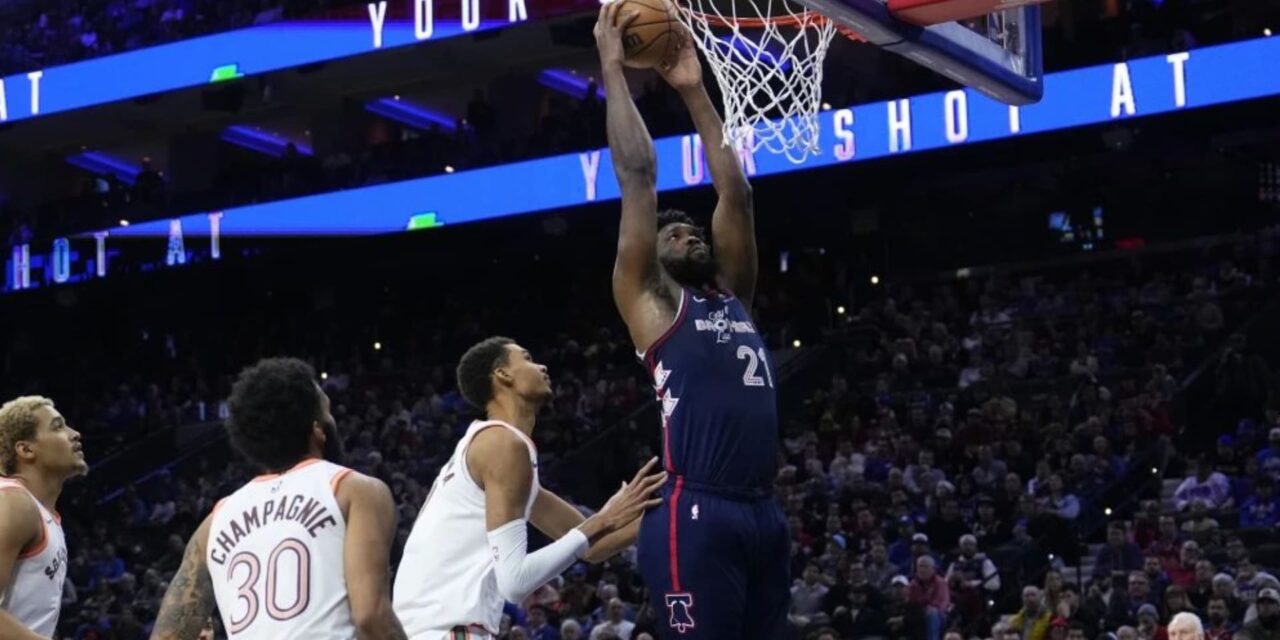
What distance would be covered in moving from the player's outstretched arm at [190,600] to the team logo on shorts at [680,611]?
121 cm

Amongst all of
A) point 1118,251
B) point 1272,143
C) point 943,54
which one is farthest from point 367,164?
point 943,54

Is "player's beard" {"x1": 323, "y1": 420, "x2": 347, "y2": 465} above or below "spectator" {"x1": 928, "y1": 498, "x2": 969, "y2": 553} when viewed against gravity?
above

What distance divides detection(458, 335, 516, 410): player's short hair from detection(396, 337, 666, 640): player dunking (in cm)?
4

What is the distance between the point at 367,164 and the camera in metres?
23.8

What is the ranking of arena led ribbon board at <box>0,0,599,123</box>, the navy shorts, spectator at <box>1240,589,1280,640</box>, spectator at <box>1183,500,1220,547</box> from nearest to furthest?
the navy shorts, spectator at <box>1240,589,1280,640</box>, spectator at <box>1183,500,1220,547</box>, arena led ribbon board at <box>0,0,599,123</box>

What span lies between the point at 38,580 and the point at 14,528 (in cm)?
24

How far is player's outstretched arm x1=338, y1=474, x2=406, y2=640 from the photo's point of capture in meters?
4.46

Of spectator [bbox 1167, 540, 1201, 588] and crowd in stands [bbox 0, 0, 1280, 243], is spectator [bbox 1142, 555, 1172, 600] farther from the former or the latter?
crowd in stands [bbox 0, 0, 1280, 243]

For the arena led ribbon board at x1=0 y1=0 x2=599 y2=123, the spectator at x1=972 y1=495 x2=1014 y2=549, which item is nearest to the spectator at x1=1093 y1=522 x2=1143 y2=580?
the spectator at x1=972 y1=495 x2=1014 y2=549

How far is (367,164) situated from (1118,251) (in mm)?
9452

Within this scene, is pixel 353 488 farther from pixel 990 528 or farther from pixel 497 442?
pixel 990 528

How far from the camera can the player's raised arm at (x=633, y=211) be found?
5.17m

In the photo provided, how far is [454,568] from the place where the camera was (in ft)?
18.9

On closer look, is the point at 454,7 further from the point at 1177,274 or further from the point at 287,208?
the point at 1177,274
